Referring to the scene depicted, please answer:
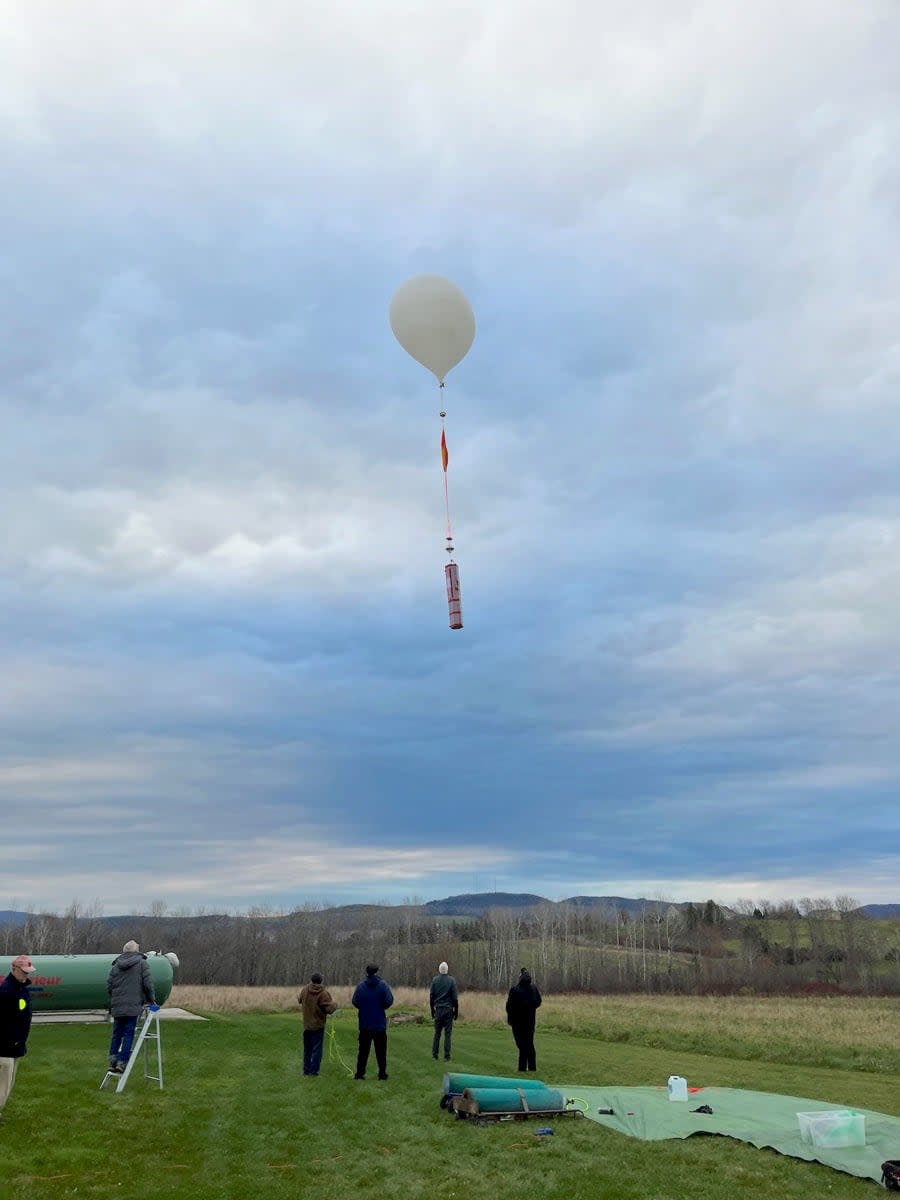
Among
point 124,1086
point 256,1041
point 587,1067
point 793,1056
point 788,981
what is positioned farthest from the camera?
point 788,981

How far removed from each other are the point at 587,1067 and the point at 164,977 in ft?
37.7

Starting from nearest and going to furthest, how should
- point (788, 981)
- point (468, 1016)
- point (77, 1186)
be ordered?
point (77, 1186) → point (468, 1016) → point (788, 981)

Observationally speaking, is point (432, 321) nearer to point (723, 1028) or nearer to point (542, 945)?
point (723, 1028)

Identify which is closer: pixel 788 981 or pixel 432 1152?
pixel 432 1152

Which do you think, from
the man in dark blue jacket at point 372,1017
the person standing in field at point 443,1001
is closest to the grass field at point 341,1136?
the man in dark blue jacket at point 372,1017

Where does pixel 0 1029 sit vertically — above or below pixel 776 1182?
above

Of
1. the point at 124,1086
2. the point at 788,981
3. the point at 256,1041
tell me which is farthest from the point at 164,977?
the point at 788,981

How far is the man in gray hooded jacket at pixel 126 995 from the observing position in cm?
1571

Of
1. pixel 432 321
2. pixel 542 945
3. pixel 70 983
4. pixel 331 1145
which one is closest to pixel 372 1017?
pixel 331 1145

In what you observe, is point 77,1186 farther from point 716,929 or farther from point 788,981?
point 716,929

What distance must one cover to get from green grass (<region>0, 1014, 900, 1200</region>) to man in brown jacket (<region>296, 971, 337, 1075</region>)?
35 centimetres

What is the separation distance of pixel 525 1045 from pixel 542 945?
9901cm

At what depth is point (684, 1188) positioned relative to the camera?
1034 cm

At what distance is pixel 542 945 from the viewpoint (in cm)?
11231
